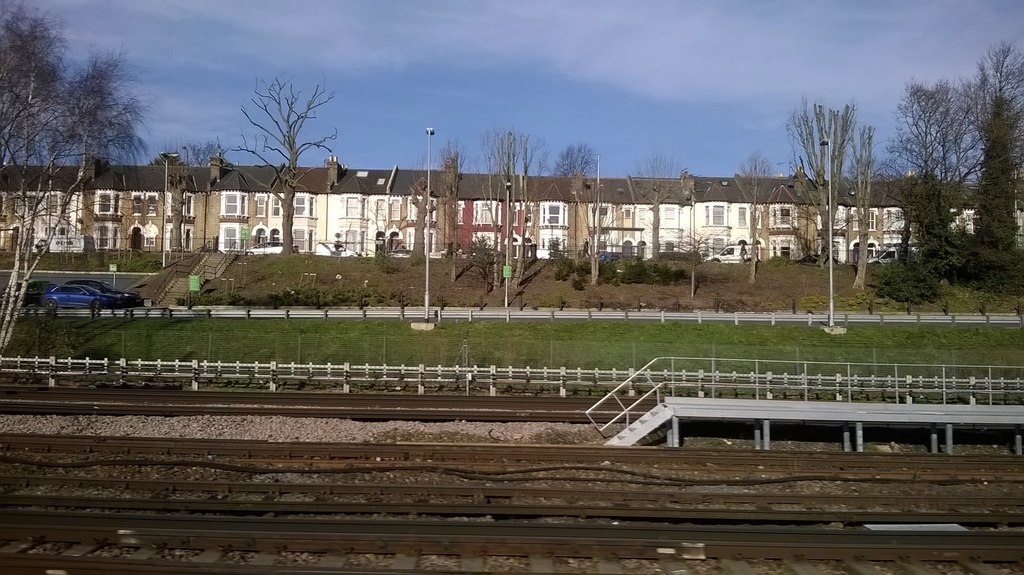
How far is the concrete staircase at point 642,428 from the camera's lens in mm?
16094

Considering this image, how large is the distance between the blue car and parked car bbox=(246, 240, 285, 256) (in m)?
16.1

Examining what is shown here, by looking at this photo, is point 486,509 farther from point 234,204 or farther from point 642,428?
point 234,204

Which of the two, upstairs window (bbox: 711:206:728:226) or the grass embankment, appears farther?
upstairs window (bbox: 711:206:728:226)

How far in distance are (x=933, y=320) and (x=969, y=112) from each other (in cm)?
2094

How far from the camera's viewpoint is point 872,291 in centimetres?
5047

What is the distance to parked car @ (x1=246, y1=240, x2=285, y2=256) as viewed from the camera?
187ft

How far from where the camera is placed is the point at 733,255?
212 feet

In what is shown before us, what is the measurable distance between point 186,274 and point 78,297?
10292mm

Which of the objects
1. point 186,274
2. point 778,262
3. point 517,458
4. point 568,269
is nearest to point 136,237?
point 186,274

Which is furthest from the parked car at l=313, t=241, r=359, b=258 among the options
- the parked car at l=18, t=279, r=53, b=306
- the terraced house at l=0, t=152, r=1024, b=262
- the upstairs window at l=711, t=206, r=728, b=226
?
the upstairs window at l=711, t=206, r=728, b=226

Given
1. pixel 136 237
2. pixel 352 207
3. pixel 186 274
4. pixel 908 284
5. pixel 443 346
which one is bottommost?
pixel 443 346

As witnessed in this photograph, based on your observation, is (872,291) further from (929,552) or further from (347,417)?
(929,552)

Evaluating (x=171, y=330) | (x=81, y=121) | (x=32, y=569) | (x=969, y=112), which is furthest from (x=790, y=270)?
(x=32, y=569)

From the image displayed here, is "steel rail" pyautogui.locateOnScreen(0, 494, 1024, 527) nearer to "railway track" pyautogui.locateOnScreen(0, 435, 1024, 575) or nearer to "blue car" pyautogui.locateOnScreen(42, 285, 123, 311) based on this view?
"railway track" pyautogui.locateOnScreen(0, 435, 1024, 575)
